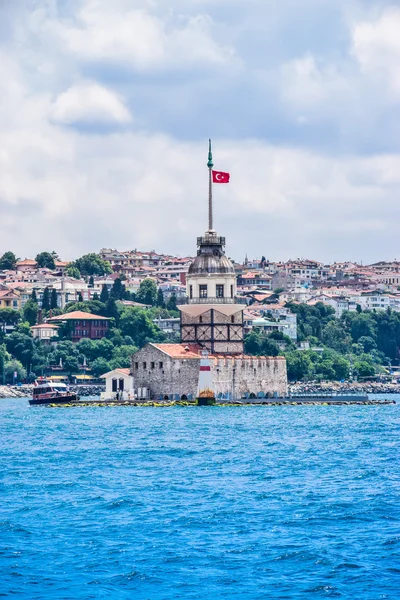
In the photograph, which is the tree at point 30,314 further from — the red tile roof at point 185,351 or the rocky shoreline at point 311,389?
the red tile roof at point 185,351

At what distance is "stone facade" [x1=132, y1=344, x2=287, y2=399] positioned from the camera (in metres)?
82.6

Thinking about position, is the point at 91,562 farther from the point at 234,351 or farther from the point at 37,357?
the point at 37,357

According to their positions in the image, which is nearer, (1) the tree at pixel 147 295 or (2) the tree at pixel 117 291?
(2) the tree at pixel 117 291

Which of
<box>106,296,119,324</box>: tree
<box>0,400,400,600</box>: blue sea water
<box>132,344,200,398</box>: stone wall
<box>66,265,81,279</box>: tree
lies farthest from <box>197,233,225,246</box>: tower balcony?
<box>66,265,81,279</box>: tree

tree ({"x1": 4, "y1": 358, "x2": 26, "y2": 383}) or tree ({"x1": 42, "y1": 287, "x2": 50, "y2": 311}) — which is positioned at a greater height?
tree ({"x1": 42, "y1": 287, "x2": 50, "y2": 311})

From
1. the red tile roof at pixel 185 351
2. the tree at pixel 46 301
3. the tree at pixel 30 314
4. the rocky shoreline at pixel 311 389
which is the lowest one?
the rocky shoreline at pixel 311 389

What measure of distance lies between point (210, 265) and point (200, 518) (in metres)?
56.4

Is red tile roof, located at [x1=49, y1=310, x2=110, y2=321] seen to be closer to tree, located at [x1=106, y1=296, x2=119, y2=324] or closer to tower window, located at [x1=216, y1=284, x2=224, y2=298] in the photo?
tree, located at [x1=106, y1=296, x2=119, y2=324]

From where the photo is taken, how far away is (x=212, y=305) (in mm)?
86812

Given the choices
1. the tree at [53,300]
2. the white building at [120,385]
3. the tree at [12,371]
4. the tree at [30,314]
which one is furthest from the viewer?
the tree at [53,300]

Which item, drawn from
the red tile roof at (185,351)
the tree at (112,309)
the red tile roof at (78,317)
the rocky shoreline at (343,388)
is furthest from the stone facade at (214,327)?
the tree at (112,309)

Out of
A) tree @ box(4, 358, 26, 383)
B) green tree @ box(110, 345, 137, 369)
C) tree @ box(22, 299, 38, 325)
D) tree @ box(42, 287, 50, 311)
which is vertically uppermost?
tree @ box(42, 287, 50, 311)

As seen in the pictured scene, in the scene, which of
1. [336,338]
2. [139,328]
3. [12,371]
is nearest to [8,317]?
[139,328]

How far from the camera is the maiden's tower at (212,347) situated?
83.3 metres
